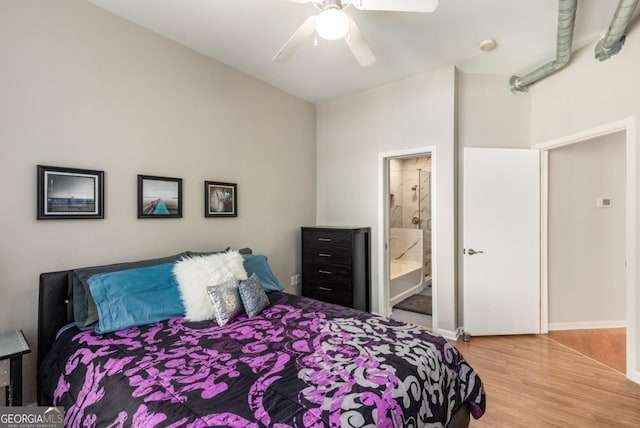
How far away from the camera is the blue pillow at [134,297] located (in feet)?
5.98

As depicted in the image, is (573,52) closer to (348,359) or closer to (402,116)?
(402,116)

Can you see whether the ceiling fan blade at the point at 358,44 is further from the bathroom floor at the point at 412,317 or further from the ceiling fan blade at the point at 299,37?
the bathroom floor at the point at 412,317

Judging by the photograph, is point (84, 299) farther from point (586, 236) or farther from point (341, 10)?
point (586, 236)

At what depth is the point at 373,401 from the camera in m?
1.16

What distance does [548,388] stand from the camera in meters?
2.30

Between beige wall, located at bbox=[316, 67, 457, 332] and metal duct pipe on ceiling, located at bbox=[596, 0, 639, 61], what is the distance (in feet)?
3.79

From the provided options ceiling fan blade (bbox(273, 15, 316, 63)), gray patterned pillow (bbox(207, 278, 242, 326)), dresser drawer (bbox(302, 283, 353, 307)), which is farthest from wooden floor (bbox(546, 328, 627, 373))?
ceiling fan blade (bbox(273, 15, 316, 63))

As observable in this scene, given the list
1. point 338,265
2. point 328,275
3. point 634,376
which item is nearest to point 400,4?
point 338,265

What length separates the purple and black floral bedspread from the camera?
43.9 inches

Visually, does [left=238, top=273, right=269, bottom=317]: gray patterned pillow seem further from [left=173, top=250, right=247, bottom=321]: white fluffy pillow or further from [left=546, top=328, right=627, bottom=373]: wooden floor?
[left=546, top=328, right=627, bottom=373]: wooden floor

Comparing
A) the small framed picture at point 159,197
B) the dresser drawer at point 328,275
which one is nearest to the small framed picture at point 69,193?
the small framed picture at point 159,197

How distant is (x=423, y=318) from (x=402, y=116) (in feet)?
8.29

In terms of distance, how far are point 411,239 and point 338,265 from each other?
249cm

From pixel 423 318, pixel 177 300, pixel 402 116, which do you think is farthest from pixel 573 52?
pixel 177 300
